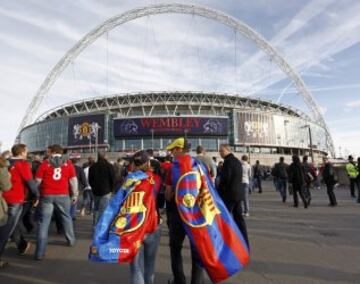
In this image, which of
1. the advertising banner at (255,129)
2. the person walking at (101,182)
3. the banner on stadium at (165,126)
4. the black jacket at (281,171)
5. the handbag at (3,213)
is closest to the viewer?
the handbag at (3,213)

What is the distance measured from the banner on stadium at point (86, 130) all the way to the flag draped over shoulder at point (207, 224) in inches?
2960

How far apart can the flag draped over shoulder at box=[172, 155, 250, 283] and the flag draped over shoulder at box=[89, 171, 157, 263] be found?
32cm

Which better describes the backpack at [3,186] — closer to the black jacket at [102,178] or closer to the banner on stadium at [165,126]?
the black jacket at [102,178]

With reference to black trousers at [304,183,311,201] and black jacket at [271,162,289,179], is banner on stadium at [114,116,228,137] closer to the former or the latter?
black jacket at [271,162,289,179]

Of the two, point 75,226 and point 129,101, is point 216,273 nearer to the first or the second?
point 75,226

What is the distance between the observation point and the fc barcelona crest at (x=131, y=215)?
320 cm

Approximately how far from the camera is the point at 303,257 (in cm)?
559

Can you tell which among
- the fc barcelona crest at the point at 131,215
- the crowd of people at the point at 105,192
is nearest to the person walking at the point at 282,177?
the crowd of people at the point at 105,192

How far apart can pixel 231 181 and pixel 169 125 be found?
68511 mm

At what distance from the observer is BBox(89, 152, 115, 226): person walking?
7.82 metres

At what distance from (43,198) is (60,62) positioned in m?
88.6

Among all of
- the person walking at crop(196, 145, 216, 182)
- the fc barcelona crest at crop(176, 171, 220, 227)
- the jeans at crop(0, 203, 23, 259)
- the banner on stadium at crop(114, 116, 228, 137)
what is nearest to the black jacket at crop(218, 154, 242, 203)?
the person walking at crop(196, 145, 216, 182)

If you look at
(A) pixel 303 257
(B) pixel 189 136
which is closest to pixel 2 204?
(A) pixel 303 257

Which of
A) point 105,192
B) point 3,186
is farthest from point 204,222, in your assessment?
point 105,192
